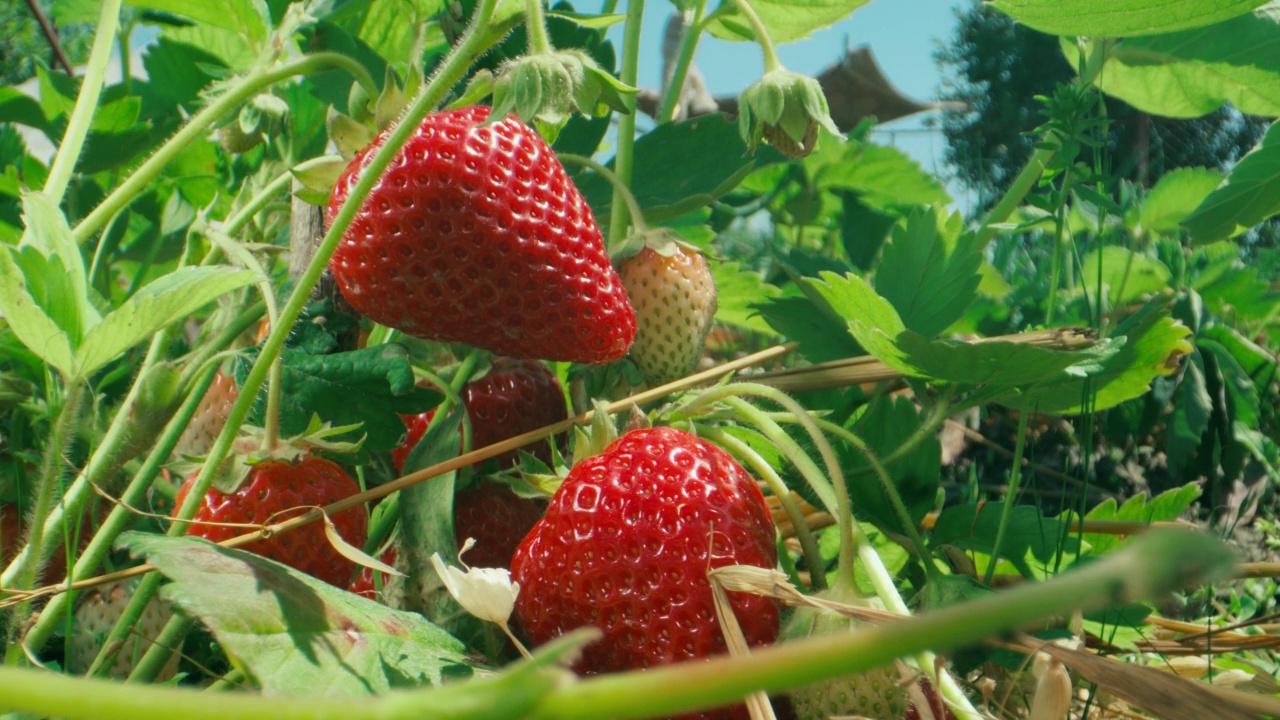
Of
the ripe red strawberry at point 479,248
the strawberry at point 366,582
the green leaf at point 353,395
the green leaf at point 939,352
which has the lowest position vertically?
the strawberry at point 366,582

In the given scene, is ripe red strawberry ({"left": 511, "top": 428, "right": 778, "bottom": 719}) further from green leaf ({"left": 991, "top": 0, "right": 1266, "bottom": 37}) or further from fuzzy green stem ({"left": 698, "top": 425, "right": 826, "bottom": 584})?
green leaf ({"left": 991, "top": 0, "right": 1266, "bottom": 37})

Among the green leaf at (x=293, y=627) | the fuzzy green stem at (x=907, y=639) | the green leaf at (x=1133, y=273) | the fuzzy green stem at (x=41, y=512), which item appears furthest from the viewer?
the green leaf at (x=1133, y=273)

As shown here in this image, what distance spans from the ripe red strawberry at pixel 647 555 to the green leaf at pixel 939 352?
0.40 ft

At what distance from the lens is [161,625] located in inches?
24.4

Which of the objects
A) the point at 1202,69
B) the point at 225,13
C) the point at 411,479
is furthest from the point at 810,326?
the point at 225,13

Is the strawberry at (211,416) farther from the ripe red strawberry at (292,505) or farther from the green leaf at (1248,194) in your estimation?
the green leaf at (1248,194)

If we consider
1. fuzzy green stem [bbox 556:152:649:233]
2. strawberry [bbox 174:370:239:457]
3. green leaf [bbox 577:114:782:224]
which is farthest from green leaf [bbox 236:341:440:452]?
green leaf [bbox 577:114:782:224]

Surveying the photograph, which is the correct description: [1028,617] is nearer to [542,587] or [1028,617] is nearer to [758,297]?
[542,587]

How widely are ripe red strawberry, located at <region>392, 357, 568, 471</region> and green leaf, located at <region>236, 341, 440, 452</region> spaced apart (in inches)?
2.6

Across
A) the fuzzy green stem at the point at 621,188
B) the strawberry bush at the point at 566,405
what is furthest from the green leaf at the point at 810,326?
the fuzzy green stem at the point at 621,188

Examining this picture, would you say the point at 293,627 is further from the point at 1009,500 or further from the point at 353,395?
the point at 1009,500

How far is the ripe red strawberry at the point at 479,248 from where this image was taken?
1.99 feet

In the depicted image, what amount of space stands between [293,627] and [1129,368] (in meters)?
0.55

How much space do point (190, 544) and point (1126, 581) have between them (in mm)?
429
